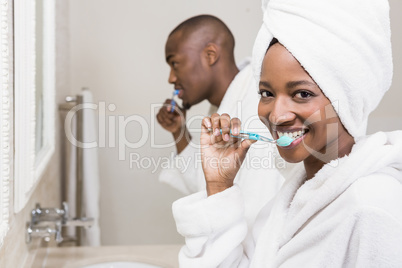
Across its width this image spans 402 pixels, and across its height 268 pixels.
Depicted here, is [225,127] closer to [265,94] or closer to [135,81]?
[265,94]

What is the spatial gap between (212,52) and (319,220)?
0.87 metres

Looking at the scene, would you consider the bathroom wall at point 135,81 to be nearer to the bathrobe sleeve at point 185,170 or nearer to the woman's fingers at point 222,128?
the bathrobe sleeve at point 185,170

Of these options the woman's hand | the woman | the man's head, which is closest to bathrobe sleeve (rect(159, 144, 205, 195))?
the man's head

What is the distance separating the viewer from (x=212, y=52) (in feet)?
5.19

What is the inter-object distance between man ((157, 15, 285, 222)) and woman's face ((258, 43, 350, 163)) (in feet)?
1.67

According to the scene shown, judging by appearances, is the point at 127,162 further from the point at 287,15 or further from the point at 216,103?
the point at 287,15

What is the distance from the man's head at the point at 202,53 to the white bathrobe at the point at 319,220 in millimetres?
655

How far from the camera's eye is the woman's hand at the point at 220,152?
0.98 m

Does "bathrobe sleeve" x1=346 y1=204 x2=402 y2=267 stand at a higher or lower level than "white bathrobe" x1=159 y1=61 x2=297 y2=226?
lower

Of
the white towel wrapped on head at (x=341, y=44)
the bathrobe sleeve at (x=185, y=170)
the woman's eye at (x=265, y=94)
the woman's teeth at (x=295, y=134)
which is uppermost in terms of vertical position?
the white towel wrapped on head at (x=341, y=44)

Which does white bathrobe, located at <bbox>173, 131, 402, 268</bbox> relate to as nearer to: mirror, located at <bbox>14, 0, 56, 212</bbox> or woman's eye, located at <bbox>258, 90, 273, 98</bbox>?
woman's eye, located at <bbox>258, 90, 273, 98</bbox>

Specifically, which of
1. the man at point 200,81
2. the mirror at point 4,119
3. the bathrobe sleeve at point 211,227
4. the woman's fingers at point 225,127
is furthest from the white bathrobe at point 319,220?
the man at point 200,81

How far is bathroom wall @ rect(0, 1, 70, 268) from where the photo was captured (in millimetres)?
981

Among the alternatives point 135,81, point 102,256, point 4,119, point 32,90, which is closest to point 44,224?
point 102,256
